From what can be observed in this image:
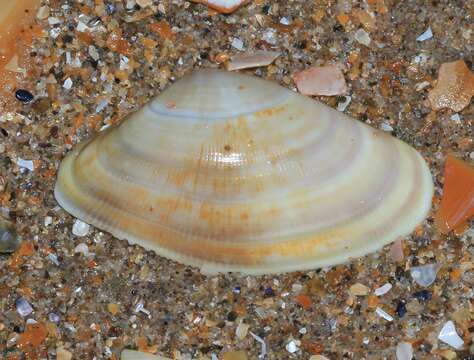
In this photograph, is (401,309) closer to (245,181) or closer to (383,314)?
(383,314)

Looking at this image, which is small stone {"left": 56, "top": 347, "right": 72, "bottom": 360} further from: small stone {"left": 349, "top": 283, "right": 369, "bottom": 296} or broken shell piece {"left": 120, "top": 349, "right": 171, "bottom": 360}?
small stone {"left": 349, "top": 283, "right": 369, "bottom": 296}

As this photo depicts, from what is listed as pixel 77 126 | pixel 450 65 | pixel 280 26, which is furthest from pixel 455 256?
pixel 77 126

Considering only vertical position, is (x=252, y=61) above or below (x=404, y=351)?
above

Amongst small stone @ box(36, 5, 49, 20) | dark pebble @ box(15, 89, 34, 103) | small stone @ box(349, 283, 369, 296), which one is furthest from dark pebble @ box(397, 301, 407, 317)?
small stone @ box(36, 5, 49, 20)

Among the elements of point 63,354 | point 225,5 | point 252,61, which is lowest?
point 63,354

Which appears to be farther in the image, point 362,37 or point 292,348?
point 362,37

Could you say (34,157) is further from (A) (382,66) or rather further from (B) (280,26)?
(A) (382,66)

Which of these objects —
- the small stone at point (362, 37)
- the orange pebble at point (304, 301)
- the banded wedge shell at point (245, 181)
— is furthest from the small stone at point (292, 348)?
the small stone at point (362, 37)

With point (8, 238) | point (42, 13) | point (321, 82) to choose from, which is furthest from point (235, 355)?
point (42, 13)

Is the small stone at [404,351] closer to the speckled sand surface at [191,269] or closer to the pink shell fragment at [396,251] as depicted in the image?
the speckled sand surface at [191,269]
